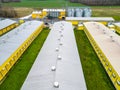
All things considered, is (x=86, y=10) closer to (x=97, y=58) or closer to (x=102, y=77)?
(x=97, y=58)

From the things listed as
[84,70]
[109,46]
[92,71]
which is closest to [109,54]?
[109,46]

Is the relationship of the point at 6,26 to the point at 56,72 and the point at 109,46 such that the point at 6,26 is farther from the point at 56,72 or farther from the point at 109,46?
the point at 56,72

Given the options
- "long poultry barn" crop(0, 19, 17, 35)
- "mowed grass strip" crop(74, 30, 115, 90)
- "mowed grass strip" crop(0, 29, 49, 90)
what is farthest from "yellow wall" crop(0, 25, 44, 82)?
"long poultry barn" crop(0, 19, 17, 35)

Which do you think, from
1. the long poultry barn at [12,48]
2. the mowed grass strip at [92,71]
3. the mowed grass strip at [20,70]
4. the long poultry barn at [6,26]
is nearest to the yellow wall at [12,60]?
the long poultry barn at [12,48]

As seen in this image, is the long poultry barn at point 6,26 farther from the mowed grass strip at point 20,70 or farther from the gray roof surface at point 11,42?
the mowed grass strip at point 20,70

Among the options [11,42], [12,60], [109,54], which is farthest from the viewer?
[11,42]

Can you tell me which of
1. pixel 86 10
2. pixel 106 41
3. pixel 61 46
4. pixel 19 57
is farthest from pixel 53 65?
pixel 86 10
